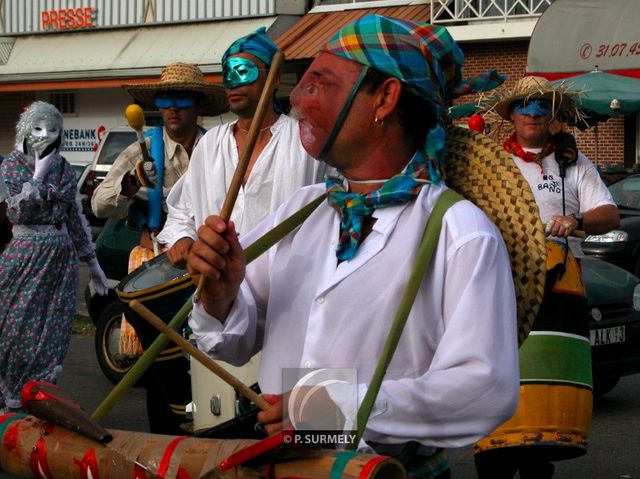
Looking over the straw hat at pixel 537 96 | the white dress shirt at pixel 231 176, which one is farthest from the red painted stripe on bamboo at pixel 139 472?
the straw hat at pixel 537 96

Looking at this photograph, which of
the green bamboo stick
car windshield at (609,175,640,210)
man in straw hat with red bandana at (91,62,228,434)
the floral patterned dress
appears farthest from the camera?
car windshield at (609,175,640,210)

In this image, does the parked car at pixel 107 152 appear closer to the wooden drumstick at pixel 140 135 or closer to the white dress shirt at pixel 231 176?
the wooden drumstick at pixel 140 135

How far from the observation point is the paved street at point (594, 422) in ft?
23.4

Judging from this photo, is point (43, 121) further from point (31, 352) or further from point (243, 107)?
point (243, 107)

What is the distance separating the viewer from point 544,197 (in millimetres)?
6582

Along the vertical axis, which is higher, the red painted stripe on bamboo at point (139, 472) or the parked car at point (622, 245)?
the red painted stripe on bamboo at point (139, 472)

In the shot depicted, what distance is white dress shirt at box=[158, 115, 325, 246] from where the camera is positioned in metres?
5.11

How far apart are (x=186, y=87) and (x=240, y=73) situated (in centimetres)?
149

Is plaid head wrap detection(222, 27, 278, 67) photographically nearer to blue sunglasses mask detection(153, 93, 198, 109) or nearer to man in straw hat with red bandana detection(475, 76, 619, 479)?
blue sunglasses mask detection(153, 93, 198, 109)

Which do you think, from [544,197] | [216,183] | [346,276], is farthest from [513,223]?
[544,197]

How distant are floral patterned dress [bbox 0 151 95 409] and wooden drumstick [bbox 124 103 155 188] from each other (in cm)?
140

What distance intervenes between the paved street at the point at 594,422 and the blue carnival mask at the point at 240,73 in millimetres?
2623

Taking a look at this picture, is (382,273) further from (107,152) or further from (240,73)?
(107,152)

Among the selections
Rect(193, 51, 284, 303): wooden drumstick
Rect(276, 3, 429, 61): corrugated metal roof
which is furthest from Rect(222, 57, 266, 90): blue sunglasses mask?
Rect(276, 3, 429, 61): corrugated metal roof
